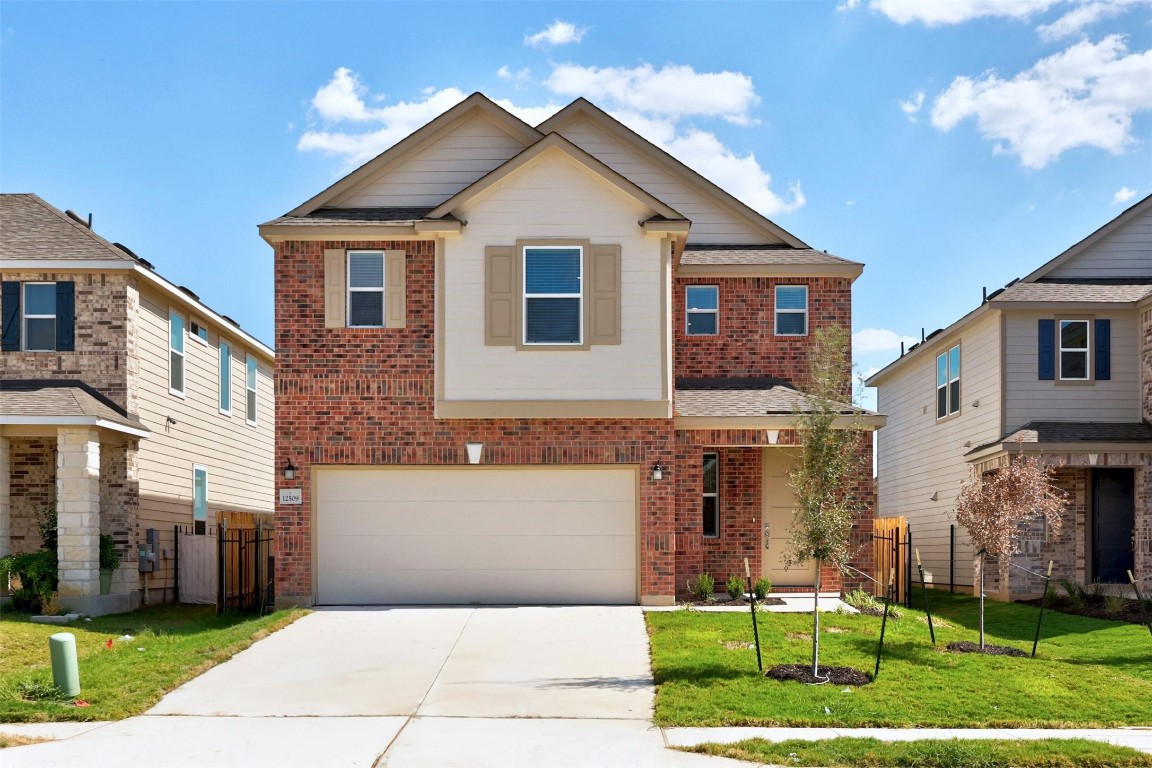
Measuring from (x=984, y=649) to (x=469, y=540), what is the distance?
7.89 metres

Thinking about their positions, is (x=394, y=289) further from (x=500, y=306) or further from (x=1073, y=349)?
(x=1073, y=349)

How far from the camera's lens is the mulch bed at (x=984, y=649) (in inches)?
584

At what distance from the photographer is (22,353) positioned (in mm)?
19875

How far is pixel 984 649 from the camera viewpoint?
15078mm

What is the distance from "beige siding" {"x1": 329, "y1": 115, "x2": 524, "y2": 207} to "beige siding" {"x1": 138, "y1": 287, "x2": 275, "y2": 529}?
5.06 metres

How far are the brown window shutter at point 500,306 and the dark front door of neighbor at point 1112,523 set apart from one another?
40.3 feet

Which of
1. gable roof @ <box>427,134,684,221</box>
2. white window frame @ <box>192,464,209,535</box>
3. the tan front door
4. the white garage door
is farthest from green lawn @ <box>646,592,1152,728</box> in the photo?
white window frame @ <box>192,464,209,535</box>

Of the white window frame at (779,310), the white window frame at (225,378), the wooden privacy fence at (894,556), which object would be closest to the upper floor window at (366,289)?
the white window frame at (779,310)

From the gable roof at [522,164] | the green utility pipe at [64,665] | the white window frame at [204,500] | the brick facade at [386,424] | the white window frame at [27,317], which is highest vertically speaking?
the gable roof at [522,164]

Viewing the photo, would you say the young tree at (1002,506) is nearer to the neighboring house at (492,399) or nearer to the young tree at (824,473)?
the neighboring house at (492,399)

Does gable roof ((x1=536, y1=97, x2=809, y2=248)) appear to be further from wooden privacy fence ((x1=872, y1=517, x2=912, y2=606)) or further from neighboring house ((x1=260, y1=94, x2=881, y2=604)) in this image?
wooden privacy fence ((x1=872, y1=517, x2=912, y2=606))

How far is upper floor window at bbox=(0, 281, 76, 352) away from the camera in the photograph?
65.3 feet

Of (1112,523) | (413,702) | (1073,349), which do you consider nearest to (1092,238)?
(1073,349)

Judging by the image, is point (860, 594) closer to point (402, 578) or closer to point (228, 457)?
point (402, 578)
